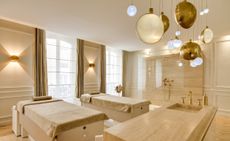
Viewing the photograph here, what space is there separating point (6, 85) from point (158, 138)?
442 centimetres

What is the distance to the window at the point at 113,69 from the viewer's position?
7021 millimetres

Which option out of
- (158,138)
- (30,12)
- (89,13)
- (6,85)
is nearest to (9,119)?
(6,85)

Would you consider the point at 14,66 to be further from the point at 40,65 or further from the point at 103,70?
the point at 103,70

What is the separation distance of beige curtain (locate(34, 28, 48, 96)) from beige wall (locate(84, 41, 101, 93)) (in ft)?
5.72

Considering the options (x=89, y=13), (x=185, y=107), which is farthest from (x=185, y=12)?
(x=89, y=13)

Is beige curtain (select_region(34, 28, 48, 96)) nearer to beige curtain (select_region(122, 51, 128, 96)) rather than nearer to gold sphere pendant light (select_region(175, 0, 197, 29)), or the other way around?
A: gold sphere pendant light (select_region(175, 0, 197, 29))

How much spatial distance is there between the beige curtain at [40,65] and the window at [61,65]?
0.36m

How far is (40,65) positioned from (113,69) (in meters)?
3.75

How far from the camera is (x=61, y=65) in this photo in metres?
5.18

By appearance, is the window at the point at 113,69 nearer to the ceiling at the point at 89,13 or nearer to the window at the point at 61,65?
the window at the point at 61,65

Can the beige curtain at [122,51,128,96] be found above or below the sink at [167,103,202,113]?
above

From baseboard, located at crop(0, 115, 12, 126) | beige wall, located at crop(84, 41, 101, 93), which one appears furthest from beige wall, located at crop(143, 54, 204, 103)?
baseboard, located at crop(0, 115, 12, 126)

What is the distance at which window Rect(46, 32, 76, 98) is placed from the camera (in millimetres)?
4848

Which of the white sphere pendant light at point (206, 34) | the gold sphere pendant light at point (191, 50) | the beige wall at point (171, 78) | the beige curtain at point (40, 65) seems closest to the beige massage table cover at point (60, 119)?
the beige curtain at point (40, 65)
